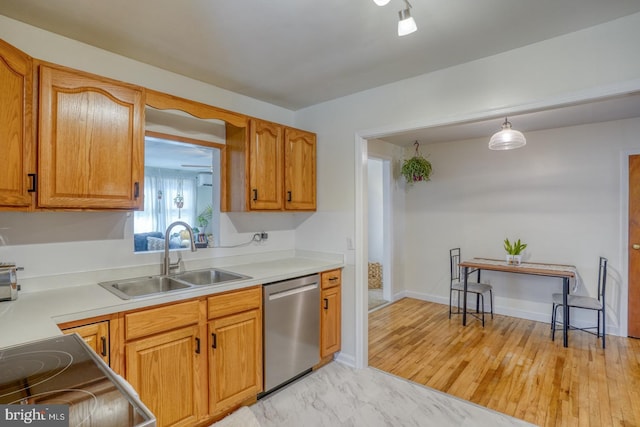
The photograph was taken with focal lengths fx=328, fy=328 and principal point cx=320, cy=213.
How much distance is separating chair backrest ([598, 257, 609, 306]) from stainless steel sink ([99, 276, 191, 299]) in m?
3.99

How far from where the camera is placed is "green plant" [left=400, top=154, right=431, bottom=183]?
462 cm

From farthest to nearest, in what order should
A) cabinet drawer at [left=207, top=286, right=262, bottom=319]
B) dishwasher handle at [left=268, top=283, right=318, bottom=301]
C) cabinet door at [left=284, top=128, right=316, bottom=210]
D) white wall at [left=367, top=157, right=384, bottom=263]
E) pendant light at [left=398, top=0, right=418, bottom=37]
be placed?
1. white wall at [left=367, top=157, right=384, bottom=263]
2. cabinet door at [left=284, top=128, right=316, bottom=210]
3. dishwasher handle at [left=268, top=283, right=318, bottom=301]
4. cabinet drawer at [left=207, top=286, right=262, bottom=319]
5. pendant light at [left=398, top=0, right=418, bottom=37]

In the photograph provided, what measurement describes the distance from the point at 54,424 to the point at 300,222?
9.05 ft

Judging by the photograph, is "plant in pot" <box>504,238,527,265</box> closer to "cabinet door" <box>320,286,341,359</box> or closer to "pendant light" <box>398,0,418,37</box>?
"cabinet door" <box>320,286,341,359</box>

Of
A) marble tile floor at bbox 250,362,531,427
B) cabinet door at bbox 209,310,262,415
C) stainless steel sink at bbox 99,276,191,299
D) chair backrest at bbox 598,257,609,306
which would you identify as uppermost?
stainless steel sink at bbox 99,276,191,299

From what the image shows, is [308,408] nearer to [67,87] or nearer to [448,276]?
[67,87]

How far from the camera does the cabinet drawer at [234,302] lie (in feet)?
6.82

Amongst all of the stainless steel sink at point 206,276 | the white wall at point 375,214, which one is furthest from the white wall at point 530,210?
Answer: the stainless steel sink at point 206,276

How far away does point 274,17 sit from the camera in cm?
179

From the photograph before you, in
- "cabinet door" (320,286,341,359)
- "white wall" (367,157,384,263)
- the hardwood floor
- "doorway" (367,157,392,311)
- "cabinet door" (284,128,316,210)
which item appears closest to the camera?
the hardwood floor

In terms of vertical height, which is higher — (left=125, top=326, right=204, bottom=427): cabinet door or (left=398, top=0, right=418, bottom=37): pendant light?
(left=398, top=0, right=418, bottom=37): pendant light

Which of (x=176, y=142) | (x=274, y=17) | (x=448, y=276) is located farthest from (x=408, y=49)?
(x=448, y=276)

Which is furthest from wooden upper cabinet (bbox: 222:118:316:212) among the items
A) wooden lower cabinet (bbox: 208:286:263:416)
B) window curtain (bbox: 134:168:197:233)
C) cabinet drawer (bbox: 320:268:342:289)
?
wooden lower cabinet (bbox: 208:286:263:416)

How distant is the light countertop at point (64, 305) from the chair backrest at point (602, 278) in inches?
131
